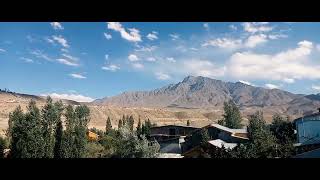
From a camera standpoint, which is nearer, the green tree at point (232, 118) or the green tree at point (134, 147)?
the green tree at point (134, 147)

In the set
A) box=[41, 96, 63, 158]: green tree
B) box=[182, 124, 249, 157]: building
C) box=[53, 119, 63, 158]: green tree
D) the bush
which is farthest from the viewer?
box=[182, 124, 249, 157]: building

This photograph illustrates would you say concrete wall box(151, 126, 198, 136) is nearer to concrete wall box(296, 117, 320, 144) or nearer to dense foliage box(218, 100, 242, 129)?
dense foliage box(218, 100, 242, 129)

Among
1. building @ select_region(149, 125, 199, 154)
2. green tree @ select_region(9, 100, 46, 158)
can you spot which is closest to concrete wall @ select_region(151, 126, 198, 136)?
building @ select_region(149, 125, 199, 154)

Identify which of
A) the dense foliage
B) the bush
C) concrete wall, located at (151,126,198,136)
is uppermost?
the dense foliage

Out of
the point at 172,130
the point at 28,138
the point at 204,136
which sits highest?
the point at 172,130

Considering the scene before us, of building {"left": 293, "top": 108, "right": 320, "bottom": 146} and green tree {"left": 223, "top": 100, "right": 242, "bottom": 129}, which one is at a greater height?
green tree {"left": 223, "top": 100, "right": 242, "bottom": 129}

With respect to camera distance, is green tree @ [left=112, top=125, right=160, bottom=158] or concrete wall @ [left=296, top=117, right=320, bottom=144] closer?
concrete wall @ [left=296, top=117, right=320, bottom=144]

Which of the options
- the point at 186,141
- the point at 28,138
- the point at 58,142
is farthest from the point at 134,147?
the point at 186,141

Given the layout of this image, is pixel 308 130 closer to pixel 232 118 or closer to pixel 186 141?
pixel 186 141

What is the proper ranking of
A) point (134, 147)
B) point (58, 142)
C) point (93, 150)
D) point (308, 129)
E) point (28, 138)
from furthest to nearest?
point (93, 150) < point (58, 142) < point (28, 138) < point (134, 147) < point (308, 129)

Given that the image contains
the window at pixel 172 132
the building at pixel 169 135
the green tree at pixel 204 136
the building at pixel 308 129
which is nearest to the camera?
the building at pixel 308 129

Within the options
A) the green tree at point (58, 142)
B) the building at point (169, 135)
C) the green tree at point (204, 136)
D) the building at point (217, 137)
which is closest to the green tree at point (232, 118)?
the building at point (169, 135)

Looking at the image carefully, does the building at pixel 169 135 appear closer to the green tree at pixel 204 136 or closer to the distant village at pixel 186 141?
the distant village at pixel 186 141

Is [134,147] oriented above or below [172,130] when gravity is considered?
below
